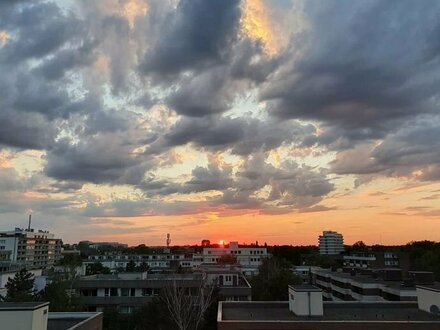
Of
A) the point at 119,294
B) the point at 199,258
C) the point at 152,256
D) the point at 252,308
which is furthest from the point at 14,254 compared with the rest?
the point at 252,308

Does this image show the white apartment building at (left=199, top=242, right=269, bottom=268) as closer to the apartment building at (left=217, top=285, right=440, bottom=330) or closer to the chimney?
the apartment building at (left=217, top=285, right=440, bottom=330)

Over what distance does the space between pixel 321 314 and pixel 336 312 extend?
2.94 meters

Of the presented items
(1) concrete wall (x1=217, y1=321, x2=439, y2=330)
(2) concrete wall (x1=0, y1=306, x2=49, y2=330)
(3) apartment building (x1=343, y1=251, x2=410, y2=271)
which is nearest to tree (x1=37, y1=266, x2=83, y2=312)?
(1) concrete wall (x1=217, y1=321, x2=439, y2=330)

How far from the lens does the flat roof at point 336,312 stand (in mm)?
30641

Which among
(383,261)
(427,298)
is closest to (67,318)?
(427,298)

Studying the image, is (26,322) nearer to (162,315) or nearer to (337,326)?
(337,326)

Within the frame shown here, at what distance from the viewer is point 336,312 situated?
33.7 meters

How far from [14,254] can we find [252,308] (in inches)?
6318

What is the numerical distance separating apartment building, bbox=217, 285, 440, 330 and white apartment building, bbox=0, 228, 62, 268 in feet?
491

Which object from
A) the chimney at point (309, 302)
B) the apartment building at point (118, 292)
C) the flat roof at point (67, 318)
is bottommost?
the apartment building at point (118, 292)

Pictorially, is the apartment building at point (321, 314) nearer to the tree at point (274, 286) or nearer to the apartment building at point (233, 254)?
the tree at point (274, 286)

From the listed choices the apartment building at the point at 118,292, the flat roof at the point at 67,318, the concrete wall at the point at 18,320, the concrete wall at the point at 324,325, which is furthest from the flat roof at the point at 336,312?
the apartment building at the point at 118,292

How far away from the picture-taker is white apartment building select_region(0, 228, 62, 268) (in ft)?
561

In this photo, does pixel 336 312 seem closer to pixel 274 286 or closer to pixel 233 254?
pixel 274 286
